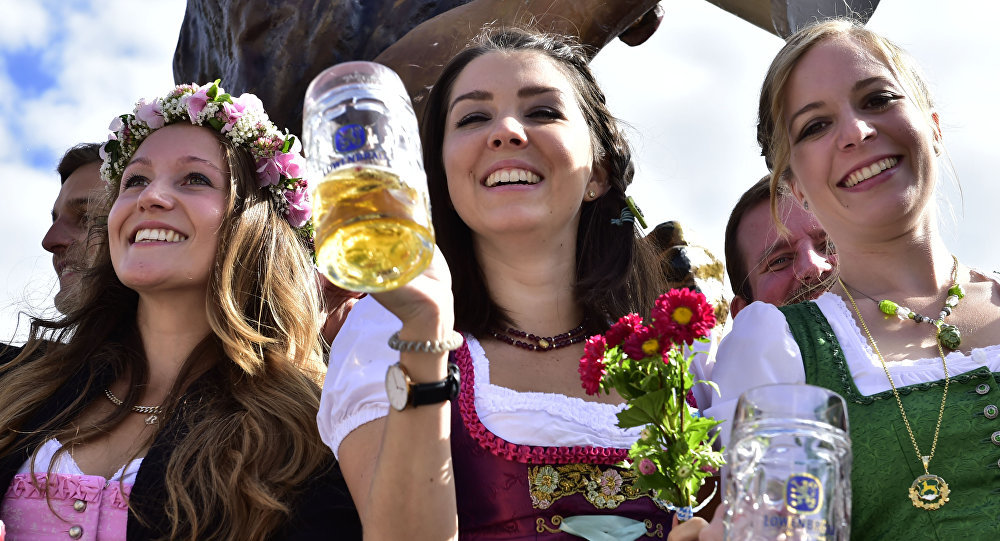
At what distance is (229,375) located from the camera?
10.3 feet

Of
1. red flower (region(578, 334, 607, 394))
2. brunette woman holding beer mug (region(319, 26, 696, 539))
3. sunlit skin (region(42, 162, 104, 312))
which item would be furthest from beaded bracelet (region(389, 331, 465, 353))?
sunlit skin (region(42, 162, 104, 312))

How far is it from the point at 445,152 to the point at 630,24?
2028 millimetres

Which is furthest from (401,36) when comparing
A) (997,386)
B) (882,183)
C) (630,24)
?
(997,386)

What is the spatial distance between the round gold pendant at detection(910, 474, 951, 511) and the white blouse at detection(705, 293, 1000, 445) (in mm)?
214

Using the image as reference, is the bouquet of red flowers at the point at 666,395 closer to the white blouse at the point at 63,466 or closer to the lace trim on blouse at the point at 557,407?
the lace trim on blouse at the point at 557,407

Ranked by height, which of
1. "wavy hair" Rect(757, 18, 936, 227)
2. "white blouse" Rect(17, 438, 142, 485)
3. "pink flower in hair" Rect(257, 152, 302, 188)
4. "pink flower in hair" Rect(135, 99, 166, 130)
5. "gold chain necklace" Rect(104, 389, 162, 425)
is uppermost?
"pink flower in hair" Rect(135, 99, 166, 130)

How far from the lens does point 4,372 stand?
3.30 m

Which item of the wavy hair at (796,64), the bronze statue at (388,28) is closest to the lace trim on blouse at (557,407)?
the wavy hair at (796,64)

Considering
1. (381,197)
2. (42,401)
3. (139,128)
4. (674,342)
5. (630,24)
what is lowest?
(674,342)

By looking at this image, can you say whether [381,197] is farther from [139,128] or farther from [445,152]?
[139,128]

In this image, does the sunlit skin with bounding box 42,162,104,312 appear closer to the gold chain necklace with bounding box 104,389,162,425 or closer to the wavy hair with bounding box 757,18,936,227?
the gold chain necklace with bounding box 104,389,162,425

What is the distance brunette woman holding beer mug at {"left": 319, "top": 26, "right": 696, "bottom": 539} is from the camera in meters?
2.09

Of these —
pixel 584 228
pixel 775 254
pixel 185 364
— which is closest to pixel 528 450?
pixel 584 228

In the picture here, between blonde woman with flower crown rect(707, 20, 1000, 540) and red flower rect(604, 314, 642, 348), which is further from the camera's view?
blonde woman with flower crown rect(707, 20, 1000, 540)
